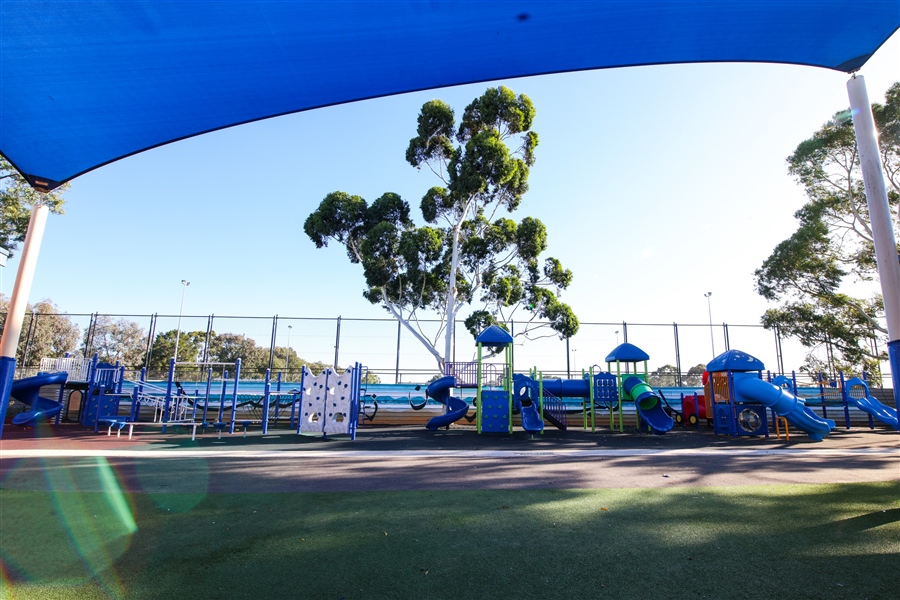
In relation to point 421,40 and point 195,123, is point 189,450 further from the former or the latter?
point 421,40

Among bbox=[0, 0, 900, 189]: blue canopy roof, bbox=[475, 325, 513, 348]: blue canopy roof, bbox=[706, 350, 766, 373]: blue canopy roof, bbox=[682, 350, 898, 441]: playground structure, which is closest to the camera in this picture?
bbox=[0, 0, 900, 189]: blue canopy roof

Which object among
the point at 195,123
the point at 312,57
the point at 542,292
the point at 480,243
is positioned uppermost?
the point at 480,243

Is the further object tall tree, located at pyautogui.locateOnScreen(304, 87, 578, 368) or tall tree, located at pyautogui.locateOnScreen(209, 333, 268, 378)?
tall tree, located at pyautogui.locateOnScreen(209, 333, 268, 378)

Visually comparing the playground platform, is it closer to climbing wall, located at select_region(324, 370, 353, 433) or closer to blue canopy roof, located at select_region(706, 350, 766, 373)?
climbing wall, located at select_region(324, 370, 353, 433)

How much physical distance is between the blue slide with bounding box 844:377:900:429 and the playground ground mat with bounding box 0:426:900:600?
1125 centimetres

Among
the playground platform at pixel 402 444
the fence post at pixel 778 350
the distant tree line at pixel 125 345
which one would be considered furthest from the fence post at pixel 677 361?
the distant tree line at pixel 125 345

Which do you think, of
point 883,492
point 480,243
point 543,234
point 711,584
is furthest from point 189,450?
point 543,234

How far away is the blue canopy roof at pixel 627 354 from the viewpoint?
16031mm

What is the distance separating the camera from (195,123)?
13.8 feet

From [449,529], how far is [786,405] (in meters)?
12.7

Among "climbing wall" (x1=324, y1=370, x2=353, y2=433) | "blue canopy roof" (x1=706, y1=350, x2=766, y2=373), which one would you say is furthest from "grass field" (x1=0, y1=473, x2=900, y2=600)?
"blue canopy roof" (x1=706, y1=350, x2=766, y2=373)

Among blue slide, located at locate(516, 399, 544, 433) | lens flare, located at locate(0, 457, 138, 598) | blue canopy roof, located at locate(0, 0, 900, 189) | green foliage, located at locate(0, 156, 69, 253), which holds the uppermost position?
green foliage, located at locate(0, 156, 69, 253)

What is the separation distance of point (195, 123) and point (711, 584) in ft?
17.3

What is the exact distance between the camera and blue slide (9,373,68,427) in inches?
605
